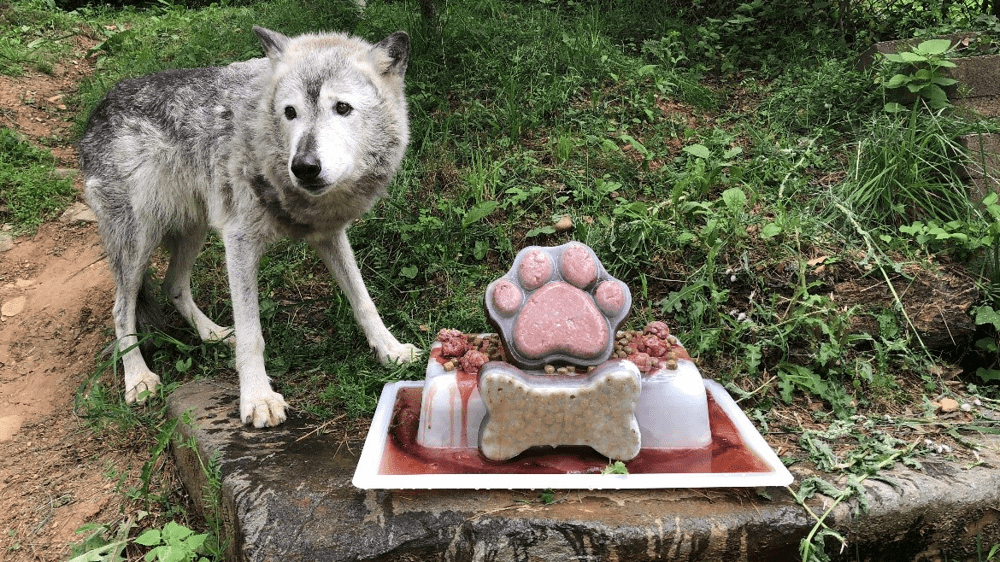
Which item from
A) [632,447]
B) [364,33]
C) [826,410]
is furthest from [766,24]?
[632,447]

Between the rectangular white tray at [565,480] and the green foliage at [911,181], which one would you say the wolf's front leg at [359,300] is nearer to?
the rectangular white tray at [565,480]

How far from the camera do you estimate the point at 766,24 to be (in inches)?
254

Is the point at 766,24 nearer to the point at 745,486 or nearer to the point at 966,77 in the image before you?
the point at 966,77

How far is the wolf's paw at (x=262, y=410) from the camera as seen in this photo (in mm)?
3107

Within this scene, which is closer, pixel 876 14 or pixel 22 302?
pixel 22 302

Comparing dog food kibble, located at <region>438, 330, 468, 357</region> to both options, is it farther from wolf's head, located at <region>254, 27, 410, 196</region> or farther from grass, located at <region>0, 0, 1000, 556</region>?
wolf's head, located at <region>254, 27, 410, 196</region>

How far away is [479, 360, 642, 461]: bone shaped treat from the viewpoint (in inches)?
98.1

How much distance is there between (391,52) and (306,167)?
34.1 inches

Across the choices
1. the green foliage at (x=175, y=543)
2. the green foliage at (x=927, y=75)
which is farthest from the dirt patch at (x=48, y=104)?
the green foliage at (x=927, y=75)

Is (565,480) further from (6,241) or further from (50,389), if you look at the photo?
(6,241)

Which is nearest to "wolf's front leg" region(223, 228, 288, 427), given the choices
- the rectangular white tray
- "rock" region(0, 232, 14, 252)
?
the rectangular white tray

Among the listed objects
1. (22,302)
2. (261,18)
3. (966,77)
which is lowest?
(22,302)

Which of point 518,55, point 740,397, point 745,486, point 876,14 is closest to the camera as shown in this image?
point 745,486

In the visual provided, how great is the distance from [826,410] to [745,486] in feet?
3.38
